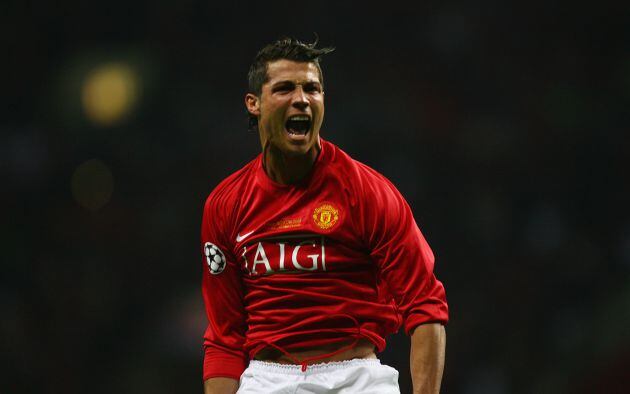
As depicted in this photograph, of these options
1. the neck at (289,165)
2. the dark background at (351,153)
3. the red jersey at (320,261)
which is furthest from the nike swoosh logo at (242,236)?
the dark background at (351,153)

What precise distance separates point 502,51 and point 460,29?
239 millimetres

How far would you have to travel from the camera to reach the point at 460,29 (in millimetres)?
4223

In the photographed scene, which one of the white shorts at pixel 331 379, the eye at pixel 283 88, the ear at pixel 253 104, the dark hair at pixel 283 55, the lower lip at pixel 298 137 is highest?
the dark hair at pixel 283 55

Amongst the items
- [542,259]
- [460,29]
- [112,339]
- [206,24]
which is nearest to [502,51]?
[460,29]

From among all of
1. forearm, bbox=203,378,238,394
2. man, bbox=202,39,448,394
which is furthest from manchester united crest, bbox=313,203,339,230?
forearm, bbox=203,378,238,394

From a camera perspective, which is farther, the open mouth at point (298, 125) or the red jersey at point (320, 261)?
the open mouth at point (298, 125)

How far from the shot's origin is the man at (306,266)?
6.04 feet

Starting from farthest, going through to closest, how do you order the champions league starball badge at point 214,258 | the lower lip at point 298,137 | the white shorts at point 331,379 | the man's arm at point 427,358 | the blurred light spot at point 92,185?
1. the blurred light spot at point 92,185
2. the champions league starball badge at point 214,258
3. the lower lip at point 298,137
4. the white shorts at point 331,379
5. the man's arm at point 427,358

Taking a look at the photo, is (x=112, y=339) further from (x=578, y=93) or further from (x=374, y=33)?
(x=578, y=93)

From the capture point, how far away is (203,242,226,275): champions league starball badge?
2062mm

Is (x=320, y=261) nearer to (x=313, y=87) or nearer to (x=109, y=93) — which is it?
(x=313, y=87)

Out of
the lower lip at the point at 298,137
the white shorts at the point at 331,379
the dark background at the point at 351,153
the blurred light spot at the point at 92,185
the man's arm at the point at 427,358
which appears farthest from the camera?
the blurred light spot at the point at 92,185

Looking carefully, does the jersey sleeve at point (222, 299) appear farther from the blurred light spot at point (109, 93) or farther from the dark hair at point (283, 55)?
the blurred light spot at point (109, 93)

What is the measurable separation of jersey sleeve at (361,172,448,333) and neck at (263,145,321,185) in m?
0.18
